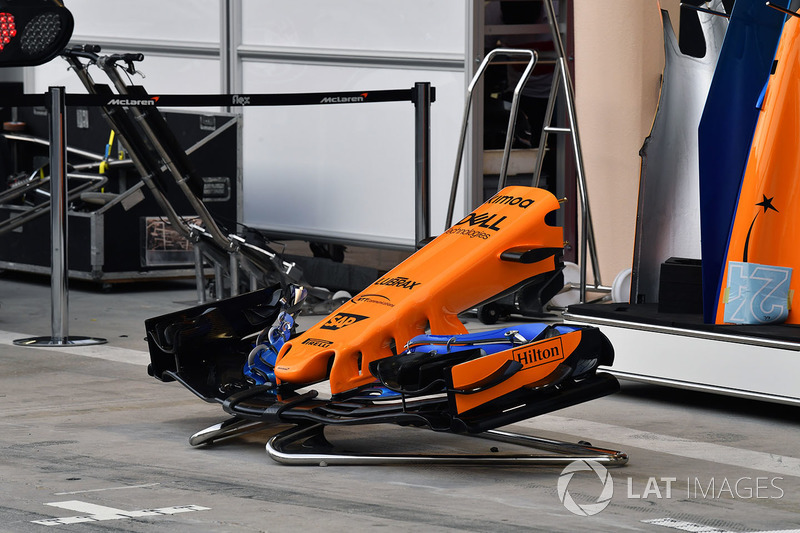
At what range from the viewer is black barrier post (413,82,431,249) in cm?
858

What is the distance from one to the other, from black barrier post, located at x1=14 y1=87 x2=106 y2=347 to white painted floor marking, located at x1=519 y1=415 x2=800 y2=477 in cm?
328

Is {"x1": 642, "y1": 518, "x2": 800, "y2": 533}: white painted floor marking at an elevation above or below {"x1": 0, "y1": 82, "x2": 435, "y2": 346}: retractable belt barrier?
below

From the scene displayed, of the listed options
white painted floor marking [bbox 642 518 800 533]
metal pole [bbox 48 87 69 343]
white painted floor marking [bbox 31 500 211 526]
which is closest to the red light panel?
metal pole [bbox 48 87 69 343]

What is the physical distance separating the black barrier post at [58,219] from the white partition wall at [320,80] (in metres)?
3.02

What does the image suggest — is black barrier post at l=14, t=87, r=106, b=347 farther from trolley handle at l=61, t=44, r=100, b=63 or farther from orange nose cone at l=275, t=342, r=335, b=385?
orange nose cone at l=275, t=342, r=335, b=385

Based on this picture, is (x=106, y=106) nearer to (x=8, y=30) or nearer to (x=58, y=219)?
(x=58, y=219)

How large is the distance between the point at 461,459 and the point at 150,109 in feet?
15.4

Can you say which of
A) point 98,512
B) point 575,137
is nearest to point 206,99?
point 575,137

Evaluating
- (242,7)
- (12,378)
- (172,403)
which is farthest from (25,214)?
(172,403)

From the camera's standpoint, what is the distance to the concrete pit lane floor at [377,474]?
171 inches

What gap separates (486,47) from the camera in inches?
427

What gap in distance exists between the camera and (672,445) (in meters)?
5.69

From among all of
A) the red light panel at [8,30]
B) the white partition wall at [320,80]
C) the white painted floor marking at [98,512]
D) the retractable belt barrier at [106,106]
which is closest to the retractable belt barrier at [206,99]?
the retractable belt barrier at [106,106]

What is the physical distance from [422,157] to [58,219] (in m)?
2.30
